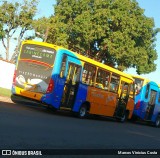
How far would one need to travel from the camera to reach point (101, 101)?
2111cm

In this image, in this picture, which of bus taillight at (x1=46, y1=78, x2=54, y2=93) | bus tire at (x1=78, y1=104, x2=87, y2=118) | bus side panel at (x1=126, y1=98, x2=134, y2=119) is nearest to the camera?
bus taillight at (x1=46, y1=78, x2=54, y2=93)

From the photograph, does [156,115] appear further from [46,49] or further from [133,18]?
[133,18]

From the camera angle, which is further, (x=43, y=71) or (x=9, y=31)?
(x=9, y=31)

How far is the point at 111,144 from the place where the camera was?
11125 mm

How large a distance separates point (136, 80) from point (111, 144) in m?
15.9

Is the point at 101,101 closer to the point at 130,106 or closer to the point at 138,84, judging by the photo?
the point at 130,106

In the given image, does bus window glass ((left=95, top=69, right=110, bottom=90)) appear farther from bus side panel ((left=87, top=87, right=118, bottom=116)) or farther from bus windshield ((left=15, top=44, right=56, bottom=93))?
bus windshield ((left=15, top=44, right=56, bottom=93))

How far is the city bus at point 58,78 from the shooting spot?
17484 millimetres

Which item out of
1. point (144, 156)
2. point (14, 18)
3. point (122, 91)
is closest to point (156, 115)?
point (122, 91)

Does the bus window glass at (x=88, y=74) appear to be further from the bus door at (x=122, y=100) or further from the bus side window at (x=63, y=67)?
the bus door at (x=122, y=100)

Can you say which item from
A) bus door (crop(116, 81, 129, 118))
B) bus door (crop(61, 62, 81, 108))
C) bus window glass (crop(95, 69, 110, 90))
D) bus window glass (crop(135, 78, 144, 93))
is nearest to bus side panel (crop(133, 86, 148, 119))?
bus window glass (crop(135, 78, 144, 93))

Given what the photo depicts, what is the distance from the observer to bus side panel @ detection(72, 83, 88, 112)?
61.8 ft

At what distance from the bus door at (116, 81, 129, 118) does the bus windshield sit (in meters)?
6.79

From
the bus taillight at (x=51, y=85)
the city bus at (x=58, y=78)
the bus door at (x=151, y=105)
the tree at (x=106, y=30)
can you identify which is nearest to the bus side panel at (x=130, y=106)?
the bus door at (x=151, y=105)
